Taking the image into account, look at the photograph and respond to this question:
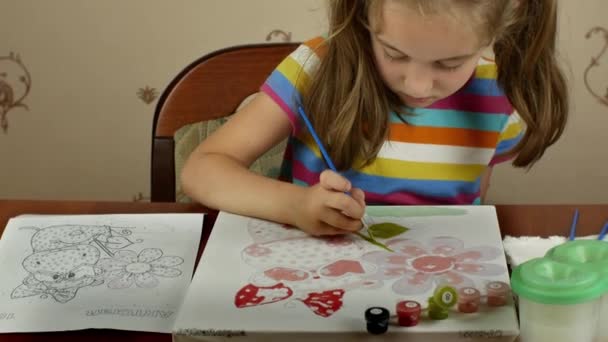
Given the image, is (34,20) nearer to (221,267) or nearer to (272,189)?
(272,189)

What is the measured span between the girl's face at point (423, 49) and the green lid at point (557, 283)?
28 cm

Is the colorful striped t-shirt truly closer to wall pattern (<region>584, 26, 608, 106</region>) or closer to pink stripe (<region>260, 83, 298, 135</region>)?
pink stripe (<region>260, 83, 298, 135</region>)

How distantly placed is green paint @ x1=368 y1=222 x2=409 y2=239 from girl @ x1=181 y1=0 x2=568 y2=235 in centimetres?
2

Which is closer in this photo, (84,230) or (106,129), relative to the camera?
(84,230)

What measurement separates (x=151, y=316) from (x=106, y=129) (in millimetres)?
1136

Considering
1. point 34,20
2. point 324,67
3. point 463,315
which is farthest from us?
point 34,20

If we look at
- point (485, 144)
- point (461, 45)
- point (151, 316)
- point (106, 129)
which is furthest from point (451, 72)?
point (106, 129)

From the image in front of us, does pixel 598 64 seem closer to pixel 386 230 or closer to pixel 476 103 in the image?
pixel 476 103

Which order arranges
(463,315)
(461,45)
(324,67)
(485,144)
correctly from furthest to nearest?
(485,144) < (324,67) < (461,45) < (463,315)

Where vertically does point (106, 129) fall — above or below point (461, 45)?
below

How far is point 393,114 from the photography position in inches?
47.2

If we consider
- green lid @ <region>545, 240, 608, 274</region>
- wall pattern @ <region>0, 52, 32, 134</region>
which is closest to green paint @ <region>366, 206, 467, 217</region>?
green lid @ <region>545, 240, 608, 274</region>

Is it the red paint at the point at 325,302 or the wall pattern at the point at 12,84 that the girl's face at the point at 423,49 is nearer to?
the red paint at the point at 325,302

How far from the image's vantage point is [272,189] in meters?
1.00
